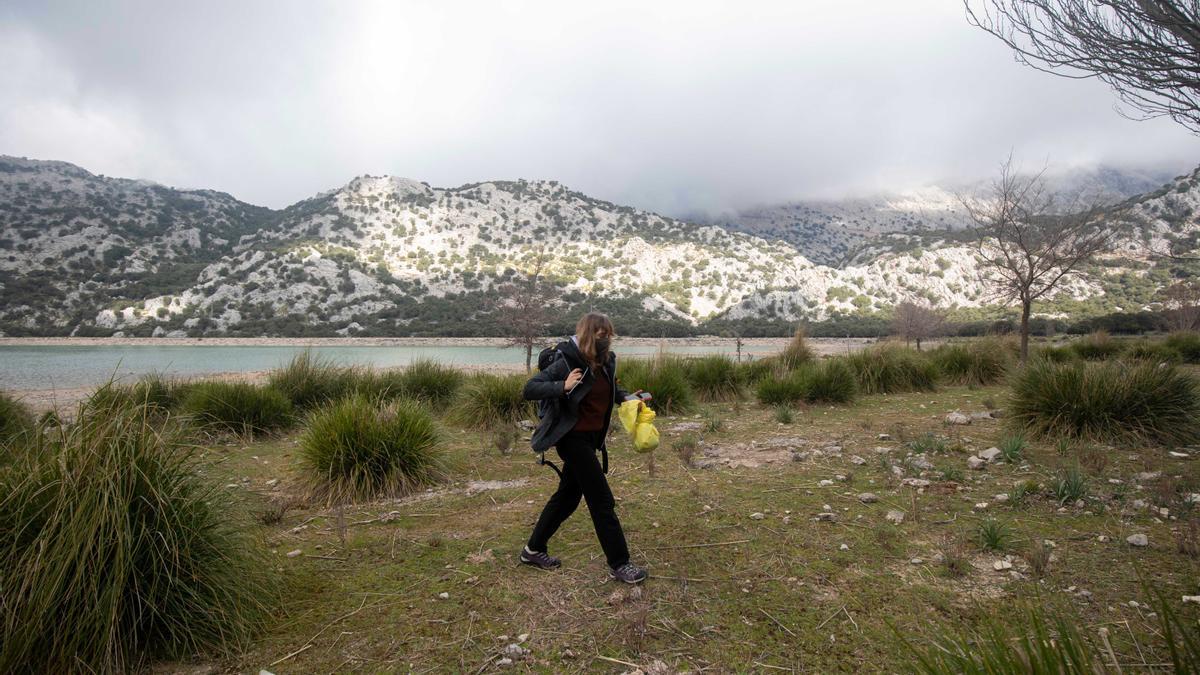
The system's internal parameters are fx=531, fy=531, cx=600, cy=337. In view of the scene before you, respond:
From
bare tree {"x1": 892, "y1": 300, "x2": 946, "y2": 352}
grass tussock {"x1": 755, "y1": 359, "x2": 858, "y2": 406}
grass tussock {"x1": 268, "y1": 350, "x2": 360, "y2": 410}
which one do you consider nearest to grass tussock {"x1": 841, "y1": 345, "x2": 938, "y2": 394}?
grass tussock {"x1": 755, "y1": 359, "x2": 858, "y2": 406}

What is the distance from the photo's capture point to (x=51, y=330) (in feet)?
183

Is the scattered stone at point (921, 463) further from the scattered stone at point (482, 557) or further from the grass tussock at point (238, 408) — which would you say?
the grass tussock at point (238, 408)

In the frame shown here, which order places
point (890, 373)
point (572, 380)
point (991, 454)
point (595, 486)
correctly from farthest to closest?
1. point (890, 373)
2. point (991, 454)
3. point (595, 486)
4. point (572, 380)

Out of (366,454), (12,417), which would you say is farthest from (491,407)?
(12,417)

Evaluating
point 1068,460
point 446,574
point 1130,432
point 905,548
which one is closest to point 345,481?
point 446,574

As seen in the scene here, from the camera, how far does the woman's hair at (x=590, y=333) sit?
3430 millimetres

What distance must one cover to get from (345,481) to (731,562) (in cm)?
389

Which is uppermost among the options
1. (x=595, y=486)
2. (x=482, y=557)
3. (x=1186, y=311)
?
(x=1186, y=311)

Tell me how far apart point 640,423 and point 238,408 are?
765 centimetres

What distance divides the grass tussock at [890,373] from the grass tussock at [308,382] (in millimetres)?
10633

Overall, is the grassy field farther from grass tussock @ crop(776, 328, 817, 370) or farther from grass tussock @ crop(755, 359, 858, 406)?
grass tussock @ crop(776, 328, 817, 370)

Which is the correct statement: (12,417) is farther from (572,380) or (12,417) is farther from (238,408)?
(572,380)

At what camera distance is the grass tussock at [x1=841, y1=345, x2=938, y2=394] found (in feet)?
38.8

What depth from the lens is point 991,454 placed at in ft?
18.5
